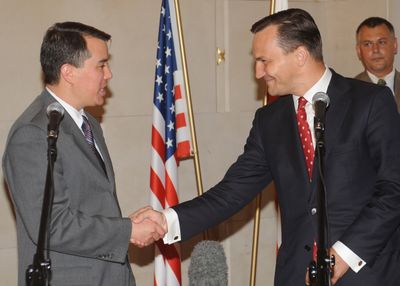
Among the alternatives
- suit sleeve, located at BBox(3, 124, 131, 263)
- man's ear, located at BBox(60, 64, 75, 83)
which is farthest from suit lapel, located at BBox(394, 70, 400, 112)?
suit sleeve, located at BBox(3, 124, 131, 263)

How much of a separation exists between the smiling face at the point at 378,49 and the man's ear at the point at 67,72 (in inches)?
130

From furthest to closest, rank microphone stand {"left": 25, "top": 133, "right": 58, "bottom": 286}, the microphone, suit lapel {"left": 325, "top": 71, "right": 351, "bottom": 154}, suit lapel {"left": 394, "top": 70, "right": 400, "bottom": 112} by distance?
1. suit lapel {"left": 394, "top": 70, "right": 400, "bottom": 112}
2. suit lapel {"left": 325, "top": 71, "right": 351, "bottom": 154}
3. microphone stand {"left": 25, "top": 133, "right": 58, "bottom": 286}
4. the microphone

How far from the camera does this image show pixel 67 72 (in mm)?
3684

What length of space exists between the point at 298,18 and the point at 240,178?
3.15 ft

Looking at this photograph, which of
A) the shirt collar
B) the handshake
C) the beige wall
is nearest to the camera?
the shirt collar

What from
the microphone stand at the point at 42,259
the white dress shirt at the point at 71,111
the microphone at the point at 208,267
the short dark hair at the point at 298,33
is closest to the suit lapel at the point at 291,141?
the short dark hair at the point at 298,33

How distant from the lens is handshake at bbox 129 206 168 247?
3.84 m

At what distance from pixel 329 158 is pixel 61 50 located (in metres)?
1.43

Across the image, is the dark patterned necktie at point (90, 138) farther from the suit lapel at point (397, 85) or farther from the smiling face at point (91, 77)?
the suit lapel at point (397, 85)

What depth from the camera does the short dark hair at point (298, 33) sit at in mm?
3672

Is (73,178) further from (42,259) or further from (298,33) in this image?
(298,33)

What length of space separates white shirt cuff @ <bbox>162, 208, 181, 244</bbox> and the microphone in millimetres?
1865

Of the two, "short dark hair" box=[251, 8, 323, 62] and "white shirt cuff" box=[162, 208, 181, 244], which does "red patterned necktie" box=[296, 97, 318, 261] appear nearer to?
"short dark hair" box=[251, 8, 323, 62]

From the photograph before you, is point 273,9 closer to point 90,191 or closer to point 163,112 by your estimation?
point 163,112
